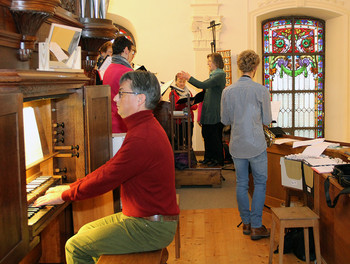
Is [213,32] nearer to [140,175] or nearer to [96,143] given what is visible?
[96,143]

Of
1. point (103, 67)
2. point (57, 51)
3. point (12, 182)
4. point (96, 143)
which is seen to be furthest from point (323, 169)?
point (12, 182)

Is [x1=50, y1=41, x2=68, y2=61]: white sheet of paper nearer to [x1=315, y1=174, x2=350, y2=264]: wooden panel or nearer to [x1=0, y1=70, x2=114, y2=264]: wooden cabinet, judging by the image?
[x1=0, y1=70, x2=114, y2=264]: wooden cabinet

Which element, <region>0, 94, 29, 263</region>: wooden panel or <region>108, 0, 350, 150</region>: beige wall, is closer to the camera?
<region>0, 94, 29, 263</region>: wooden panel

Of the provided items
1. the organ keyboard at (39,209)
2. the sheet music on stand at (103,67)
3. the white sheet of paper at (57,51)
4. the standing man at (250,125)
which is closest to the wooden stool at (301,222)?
the standing man at (250,125)

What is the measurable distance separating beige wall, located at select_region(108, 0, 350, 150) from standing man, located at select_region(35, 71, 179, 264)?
6.23 m

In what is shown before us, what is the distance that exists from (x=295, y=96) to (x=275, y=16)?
1612 millimetres

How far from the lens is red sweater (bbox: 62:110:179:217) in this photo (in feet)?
7.92

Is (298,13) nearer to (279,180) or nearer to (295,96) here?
(295,96)

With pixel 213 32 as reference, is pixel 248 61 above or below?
below

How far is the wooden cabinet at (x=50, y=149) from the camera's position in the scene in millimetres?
1938

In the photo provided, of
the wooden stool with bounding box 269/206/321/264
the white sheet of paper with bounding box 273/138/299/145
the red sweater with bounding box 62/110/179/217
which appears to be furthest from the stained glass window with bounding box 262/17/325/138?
the red sweater with bounding box 62/110/179/217

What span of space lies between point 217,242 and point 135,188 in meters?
1.99

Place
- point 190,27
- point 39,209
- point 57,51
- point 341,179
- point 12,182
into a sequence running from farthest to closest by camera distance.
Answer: point 190,27 → point 341,179 → point 57,51 → point 39,209 → point 12,182

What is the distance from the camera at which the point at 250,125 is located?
407 cm
